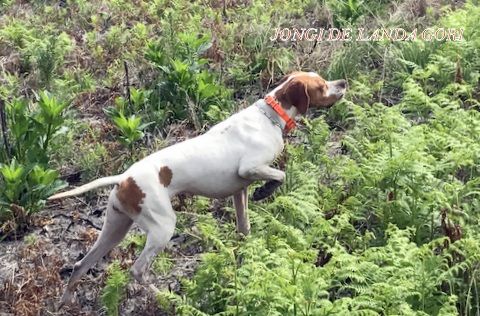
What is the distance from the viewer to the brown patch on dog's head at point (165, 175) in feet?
17.0

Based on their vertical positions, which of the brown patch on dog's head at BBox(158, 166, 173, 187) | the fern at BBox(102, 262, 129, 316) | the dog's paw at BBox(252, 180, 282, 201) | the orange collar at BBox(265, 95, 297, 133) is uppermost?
the orange collar at BBox(265, 95, 297, 133)

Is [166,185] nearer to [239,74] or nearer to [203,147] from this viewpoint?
[203,147]

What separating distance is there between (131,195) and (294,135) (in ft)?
9.00

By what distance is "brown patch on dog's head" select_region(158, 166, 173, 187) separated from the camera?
17.0 feet

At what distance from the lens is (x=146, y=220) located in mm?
5125

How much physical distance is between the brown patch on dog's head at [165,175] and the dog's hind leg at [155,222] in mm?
78

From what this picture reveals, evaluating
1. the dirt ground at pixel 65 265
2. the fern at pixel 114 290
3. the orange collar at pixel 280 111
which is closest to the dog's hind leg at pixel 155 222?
the fern at pixel 114 290

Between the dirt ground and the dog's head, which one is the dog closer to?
the dog's head

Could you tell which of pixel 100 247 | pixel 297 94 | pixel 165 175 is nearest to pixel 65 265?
pixel 100 247

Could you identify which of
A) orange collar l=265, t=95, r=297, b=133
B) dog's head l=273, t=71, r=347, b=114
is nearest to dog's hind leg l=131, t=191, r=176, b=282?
orange collar l=265, t=95, r=297, b=133

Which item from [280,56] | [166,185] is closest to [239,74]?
[280,56]

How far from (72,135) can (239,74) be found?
187 centimetres

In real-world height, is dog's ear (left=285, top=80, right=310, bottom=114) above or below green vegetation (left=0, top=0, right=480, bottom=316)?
above

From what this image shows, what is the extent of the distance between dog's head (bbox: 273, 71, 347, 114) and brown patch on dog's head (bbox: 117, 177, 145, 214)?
49.3 inches
